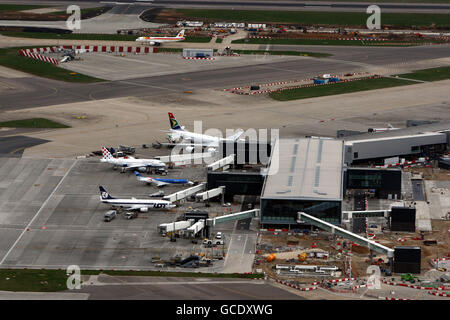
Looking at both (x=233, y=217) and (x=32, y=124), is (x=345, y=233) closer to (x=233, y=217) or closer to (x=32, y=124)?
(x=233, y=217)

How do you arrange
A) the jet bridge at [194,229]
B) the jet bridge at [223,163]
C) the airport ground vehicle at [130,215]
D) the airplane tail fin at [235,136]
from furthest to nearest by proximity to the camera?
1. the airplane tail fin at [235,136]
2. the jet bridge at [223,163]
3. the airport ground vehicle at [130,215]
4. the jet bridge at [194,229]

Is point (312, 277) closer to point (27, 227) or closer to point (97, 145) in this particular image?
point (27, 227)

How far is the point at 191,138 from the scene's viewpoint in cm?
15088

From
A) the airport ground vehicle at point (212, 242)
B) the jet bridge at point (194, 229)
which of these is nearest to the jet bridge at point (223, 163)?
the jet bridge at point (194, 229)

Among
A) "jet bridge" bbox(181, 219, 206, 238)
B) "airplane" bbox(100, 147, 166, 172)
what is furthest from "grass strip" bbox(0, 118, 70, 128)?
"jet bridge" bbox(181, 219, 206, 238)

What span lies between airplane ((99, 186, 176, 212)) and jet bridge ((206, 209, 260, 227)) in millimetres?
10712

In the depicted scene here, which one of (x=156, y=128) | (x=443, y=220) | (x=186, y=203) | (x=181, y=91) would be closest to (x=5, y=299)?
(x=186, y=203)

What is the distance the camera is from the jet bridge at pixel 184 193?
402 feet

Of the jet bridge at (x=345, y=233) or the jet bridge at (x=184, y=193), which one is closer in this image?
the jet bridge at (x=345, y=233)

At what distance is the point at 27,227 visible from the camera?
4537 inches

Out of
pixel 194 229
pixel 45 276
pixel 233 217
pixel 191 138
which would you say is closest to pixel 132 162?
pixel 191 138

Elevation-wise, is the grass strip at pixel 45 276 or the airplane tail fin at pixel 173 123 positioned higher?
the airplane tail fin at pixel 173 123

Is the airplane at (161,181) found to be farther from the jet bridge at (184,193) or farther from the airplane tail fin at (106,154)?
the airplane tail fin at (106,154)

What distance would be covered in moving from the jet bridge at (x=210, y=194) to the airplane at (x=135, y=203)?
187 inches
